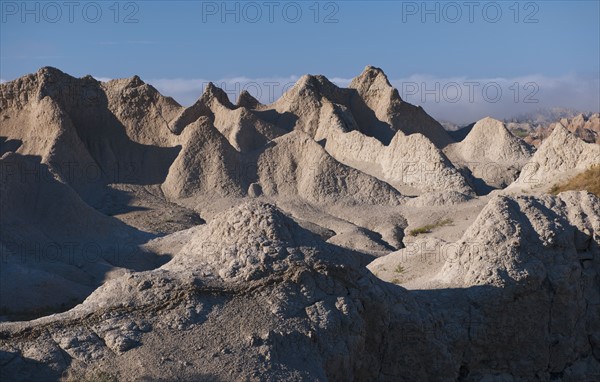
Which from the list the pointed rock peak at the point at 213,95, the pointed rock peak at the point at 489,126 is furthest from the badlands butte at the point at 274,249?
the pointed rock peak at the point at 213,95

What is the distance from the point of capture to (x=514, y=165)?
52.6m

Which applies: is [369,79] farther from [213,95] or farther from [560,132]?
[560,132]

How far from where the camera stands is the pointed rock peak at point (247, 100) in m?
62.8

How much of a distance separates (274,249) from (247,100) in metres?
52.1

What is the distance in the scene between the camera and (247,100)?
63.2 meters

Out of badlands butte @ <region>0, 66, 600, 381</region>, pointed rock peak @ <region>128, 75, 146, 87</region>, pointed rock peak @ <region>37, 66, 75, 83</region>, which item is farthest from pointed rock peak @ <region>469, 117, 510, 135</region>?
pointed rock peak @ <region>37, 66, 75, 83</region>

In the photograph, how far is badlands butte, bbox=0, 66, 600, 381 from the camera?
10570 millimetres

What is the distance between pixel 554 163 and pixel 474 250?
2110 cm

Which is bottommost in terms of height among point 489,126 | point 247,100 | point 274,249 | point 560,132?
point 274,249

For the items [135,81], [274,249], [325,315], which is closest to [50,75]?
[135,81]

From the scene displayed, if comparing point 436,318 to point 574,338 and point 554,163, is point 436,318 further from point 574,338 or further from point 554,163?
point 554,163

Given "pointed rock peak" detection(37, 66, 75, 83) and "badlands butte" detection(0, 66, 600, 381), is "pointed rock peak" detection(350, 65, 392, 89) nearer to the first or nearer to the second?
"badlands butte" detection(0, 66, 600, 381)

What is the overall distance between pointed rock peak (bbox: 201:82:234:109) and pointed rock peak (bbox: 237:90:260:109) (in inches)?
200

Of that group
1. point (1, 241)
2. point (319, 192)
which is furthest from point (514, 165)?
point (1, 241)
